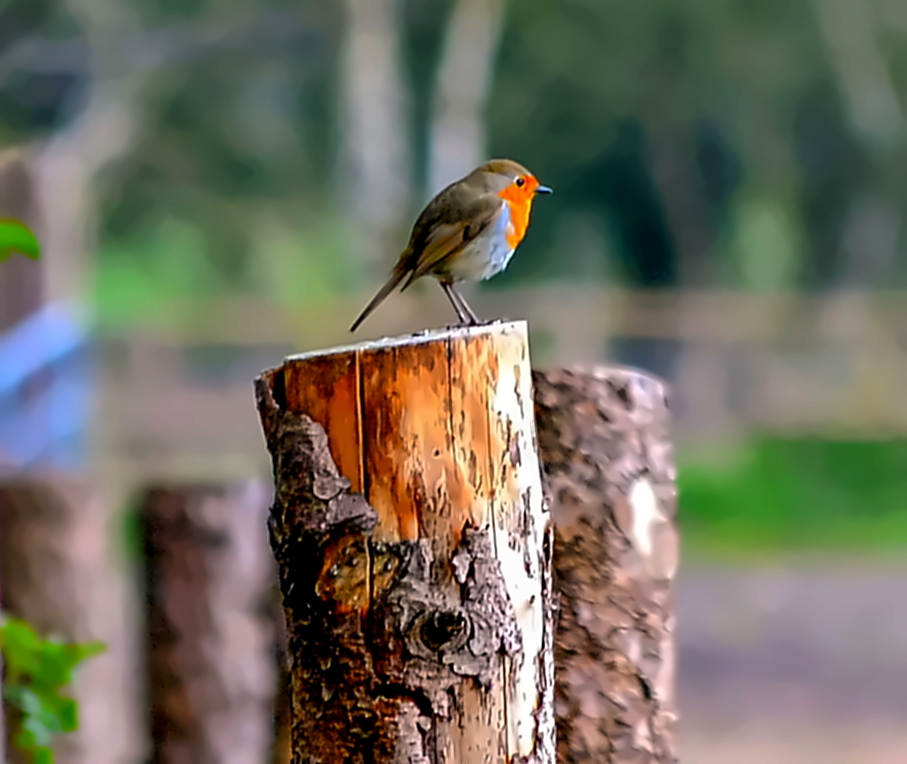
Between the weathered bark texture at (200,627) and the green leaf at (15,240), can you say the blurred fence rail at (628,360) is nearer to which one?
the weathered bark texture at (200,627)

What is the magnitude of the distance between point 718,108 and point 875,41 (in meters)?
0.77

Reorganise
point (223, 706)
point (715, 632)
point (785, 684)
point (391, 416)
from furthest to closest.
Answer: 1. point (715, 632)
2. point (785, 684)
3. point (223, 706)
4. point (391, 416)

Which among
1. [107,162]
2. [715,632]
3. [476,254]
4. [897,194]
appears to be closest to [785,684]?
[715,632]

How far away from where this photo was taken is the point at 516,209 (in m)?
1.57

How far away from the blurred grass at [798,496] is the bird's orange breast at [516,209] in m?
2.87

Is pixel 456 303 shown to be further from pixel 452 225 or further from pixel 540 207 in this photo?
pixel 540 207

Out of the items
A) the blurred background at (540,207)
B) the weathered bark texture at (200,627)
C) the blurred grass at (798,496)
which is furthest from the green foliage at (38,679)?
the blurred grass at (798,496)

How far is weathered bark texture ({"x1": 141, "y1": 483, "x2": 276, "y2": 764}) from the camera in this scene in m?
2.14

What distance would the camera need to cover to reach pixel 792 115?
15.9 ft

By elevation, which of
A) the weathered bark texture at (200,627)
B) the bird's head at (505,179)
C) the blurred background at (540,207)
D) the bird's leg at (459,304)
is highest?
the blurred background at (540,207)

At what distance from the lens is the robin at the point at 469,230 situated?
1.51 meters

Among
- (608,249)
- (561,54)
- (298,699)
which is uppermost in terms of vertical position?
(561,54)

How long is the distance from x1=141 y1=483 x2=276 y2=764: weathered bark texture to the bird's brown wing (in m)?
0.85

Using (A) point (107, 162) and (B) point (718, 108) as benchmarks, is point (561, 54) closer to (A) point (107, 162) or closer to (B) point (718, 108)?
(B) point (718, 108)
